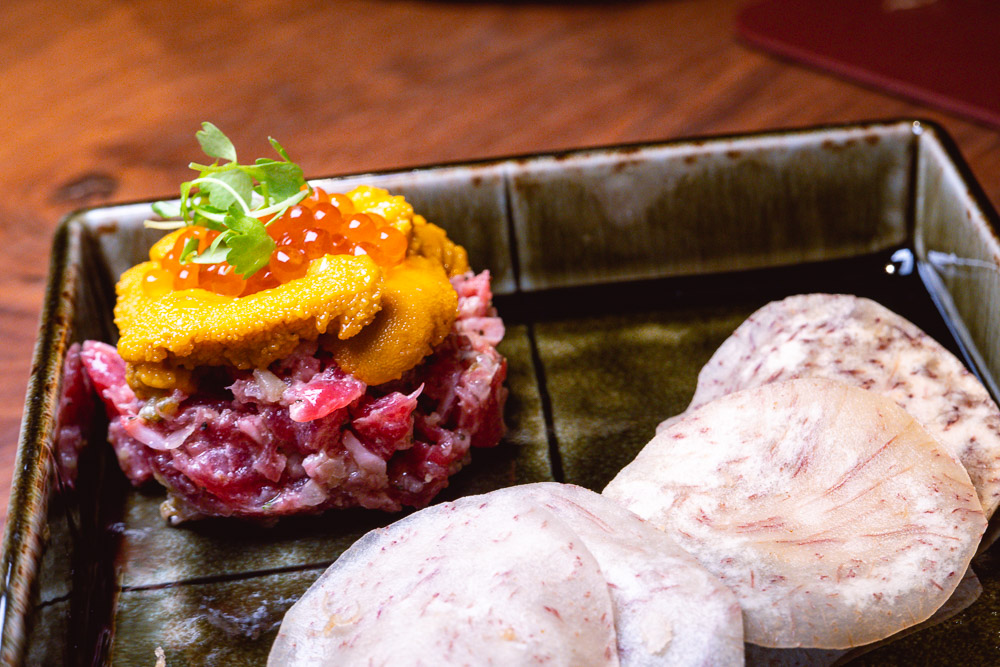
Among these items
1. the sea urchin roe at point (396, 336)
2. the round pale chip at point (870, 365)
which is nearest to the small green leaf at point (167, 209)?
the sea urchin roe at point (396, 336)

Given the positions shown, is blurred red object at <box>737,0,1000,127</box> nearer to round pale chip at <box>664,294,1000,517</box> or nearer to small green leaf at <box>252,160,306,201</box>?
round pale chip at <box>664,294,1000,517</box>

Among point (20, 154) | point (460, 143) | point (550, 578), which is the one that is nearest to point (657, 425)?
point (550, 578)

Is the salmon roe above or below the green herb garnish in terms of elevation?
below

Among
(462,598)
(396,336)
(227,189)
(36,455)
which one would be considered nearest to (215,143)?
(227,189)

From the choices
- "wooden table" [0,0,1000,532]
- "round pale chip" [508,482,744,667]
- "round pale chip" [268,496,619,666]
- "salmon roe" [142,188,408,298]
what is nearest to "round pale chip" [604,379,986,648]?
"round pale chip" [508,482,744,667]

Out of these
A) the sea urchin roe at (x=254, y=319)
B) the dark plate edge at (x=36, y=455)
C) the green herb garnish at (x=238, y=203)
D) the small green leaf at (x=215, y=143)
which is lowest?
the dark plate edge at (x=36, y=455)

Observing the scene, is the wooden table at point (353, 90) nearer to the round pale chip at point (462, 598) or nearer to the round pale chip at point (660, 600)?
the round pale chip at point (462, 598)

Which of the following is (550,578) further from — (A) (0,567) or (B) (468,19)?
(B) (468,19)
